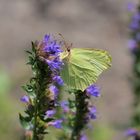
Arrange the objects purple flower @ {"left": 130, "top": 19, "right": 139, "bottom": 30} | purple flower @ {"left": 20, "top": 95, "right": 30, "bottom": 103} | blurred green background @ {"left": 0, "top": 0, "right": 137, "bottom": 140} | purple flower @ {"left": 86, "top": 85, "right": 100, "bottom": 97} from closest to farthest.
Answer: purple flower @ {"left": 20, "top": 95, "right": 30, "bottom": 103} < purple flower @ {"left": 86, "top": 85, "right": 100, "bottom": 97} < purple flower @ {"left": 130, "top": 19, "right": 139, "bottom": 30} < blurred green background @ {"left": 0, "top": 0, "right": 137, "bottom": 140}

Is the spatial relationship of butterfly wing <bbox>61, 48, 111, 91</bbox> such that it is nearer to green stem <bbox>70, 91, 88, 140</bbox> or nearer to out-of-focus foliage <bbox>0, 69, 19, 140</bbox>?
green stem <bbox>70, 91, 88, 140</bbox>

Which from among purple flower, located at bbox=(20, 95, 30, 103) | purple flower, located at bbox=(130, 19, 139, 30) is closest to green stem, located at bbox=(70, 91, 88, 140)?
purple flower, located at bbox=(20, 95, 30, 103)

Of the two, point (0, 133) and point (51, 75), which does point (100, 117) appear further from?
point (51, 75)

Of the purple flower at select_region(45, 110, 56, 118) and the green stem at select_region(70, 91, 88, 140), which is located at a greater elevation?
the green stem at select_region(70, 91, 88, 140)

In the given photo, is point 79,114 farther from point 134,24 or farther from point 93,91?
point 134,24

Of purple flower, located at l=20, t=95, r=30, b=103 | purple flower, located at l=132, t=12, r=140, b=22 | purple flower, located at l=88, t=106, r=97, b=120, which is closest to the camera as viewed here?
purple flower, located at l=20, t=95, r=30, b=103

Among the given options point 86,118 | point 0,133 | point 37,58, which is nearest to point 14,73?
point 0,133

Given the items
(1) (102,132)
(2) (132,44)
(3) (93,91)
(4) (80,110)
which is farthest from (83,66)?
(1) (102,132)
